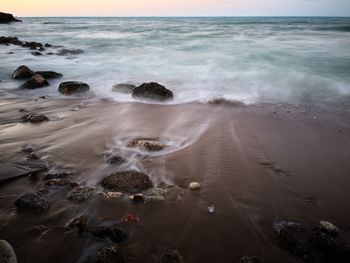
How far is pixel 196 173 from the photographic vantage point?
369cm

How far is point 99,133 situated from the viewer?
16.1 ft

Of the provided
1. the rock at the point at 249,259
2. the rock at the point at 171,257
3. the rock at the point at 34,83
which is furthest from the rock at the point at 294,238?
the rock at the point at 34,83

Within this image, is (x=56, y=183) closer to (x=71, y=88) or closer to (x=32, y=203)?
(x=32, y=203)

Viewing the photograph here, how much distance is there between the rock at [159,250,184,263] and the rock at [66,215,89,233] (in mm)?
810

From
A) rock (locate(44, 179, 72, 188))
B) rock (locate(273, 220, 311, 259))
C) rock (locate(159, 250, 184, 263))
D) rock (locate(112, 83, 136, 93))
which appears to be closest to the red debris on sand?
rock (locate(159, 250, 184, 263))

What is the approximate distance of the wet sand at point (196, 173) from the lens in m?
2.60

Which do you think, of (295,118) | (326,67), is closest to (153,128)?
(295,118)

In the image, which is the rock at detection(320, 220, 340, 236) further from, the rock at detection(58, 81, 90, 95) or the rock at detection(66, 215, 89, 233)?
the rock at detection(58, 81, 90, 95)

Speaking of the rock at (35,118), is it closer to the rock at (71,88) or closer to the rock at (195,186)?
the rock at (71,88)

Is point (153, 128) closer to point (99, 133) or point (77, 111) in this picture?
point (99, 133)

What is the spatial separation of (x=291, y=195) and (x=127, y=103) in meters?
4.41

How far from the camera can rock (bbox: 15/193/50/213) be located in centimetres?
293

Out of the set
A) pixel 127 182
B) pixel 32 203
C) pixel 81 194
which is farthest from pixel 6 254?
pixel 127 182

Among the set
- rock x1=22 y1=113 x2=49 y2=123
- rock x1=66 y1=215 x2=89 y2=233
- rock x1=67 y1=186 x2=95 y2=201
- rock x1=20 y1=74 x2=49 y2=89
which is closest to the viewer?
rock x1=66 y1=215 x2=89 y2=233
